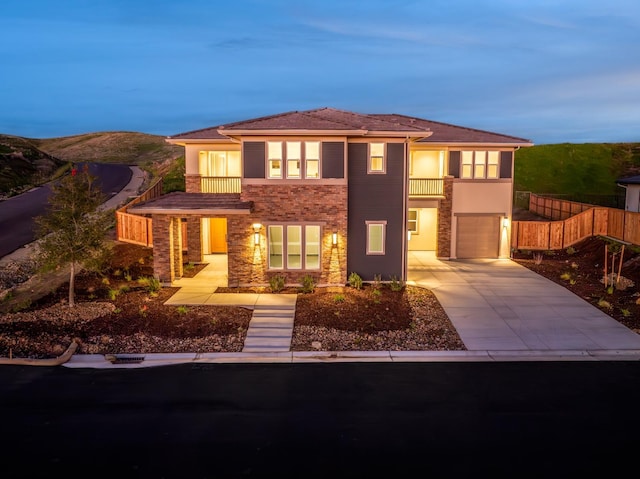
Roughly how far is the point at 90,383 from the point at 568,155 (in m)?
68.3

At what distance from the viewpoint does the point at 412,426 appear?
9.45 metres

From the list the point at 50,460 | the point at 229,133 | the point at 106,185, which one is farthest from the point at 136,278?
the point at 106,185

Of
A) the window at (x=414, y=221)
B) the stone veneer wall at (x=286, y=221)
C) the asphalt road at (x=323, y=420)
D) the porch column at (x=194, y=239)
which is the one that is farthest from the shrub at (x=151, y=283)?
the window at (x=414, y=221)

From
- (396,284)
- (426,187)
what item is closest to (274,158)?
(396,284)

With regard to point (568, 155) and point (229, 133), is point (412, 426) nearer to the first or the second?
point (229, 133)

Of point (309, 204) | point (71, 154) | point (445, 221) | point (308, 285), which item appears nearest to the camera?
point (308, 285)

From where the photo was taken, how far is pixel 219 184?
2397 cm

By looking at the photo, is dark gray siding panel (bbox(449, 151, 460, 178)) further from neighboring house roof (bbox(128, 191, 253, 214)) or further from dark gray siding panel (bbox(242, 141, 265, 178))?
neighboring house roof (bbox(128, 191, 253, 214))

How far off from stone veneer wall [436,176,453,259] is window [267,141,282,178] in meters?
10.2

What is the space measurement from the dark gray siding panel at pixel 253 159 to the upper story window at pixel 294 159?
26 cm

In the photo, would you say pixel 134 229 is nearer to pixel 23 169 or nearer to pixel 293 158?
pixel 293 158

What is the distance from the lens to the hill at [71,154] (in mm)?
46266

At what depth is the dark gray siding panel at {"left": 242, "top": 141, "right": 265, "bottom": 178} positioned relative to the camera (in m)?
19.6

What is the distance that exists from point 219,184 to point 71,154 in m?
82.6
